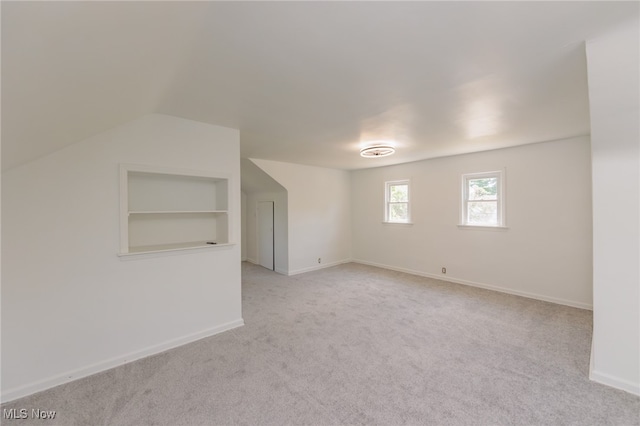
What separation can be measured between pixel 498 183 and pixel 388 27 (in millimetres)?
4200

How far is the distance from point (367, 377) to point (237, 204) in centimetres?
239

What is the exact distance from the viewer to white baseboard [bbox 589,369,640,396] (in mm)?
1895

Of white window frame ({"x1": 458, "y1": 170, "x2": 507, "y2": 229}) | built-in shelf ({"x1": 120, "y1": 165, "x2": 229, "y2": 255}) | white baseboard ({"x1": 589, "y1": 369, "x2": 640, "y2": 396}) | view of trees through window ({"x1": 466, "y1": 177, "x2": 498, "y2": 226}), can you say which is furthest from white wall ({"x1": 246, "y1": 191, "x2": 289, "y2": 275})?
white baseboard ({"x1": 589, "y1": 369, "x2": 640, "y2": 396})

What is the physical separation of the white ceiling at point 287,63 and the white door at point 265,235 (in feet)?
11.7

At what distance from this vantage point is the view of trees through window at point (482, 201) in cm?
463

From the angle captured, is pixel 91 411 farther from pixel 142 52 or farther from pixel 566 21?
pixel 566 21

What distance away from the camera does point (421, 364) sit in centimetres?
244

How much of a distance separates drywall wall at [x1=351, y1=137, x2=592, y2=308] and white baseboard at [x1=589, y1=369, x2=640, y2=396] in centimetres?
231

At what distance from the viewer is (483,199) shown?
4742mm

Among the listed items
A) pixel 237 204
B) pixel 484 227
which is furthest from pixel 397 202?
pixel 237 204

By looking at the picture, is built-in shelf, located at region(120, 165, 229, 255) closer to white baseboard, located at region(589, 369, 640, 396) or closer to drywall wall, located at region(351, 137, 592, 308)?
white baseboard, located at region(589, 369, 640, 396)

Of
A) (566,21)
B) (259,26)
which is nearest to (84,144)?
(259,26)

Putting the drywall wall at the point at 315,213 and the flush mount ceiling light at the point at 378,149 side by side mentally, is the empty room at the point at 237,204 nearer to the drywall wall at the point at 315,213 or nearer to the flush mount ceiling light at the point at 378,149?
the flush mount ceiling light at the point at 378,149
